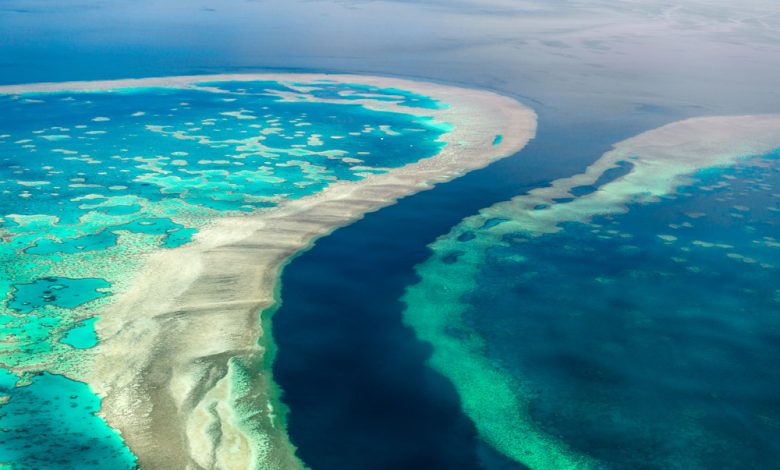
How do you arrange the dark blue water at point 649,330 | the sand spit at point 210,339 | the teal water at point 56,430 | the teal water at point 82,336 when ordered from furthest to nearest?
the teal water at point 82,336, the dark blue water at point 649,330, the sand spit at point 210,339, the teal water at point 56,430

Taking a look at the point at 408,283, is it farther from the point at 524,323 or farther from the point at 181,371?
the point at 181,371

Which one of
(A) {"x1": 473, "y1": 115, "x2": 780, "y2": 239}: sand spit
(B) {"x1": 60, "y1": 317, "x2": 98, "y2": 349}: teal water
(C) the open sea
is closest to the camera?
(C) the open sea

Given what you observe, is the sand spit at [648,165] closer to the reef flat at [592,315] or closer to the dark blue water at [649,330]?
the reef flat at [592,315]

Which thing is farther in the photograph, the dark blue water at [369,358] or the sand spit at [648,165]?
the sand spit at [648,165]

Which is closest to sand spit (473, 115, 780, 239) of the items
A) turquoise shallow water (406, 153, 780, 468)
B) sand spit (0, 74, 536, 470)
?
turquoise shallow water (406, 153, 780, 468)

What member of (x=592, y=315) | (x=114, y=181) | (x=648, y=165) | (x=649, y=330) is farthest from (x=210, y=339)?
(x=648, y=165)

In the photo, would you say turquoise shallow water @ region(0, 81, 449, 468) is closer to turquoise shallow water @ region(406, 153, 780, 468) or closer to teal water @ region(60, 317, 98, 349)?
teal water @ region(60, 317, 98, 349)

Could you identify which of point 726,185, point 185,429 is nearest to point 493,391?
point 185,429

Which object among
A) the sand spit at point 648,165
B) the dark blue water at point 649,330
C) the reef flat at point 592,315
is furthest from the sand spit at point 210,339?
the dark blue water at point 649,330
